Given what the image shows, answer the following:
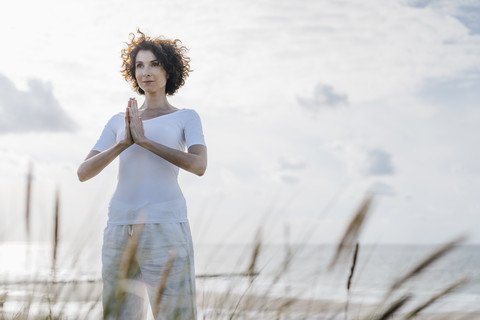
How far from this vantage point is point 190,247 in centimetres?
252

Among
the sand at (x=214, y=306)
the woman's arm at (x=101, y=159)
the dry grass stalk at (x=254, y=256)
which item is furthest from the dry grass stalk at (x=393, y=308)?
the woman's arm at (x=101, y=159)

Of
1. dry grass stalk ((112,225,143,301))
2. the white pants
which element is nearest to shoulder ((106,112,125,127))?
the white pants

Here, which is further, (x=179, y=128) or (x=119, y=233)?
(x=179, y=128)

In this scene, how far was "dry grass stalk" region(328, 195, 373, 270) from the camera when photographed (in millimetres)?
1368

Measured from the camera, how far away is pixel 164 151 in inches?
95.8

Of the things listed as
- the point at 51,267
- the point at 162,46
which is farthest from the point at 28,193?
the point at 162,46

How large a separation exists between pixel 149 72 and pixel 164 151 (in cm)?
52

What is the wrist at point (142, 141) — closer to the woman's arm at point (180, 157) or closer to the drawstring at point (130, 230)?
the woman's arm at point (180, 157)

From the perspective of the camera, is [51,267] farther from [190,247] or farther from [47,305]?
[190,247]

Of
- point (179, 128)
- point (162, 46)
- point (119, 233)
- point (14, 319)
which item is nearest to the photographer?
point (14, 319)

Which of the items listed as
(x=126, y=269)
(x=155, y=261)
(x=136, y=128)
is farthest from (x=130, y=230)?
(x=126, y=269)

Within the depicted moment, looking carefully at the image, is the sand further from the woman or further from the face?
the face

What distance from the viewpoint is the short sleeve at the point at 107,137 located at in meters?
2.84

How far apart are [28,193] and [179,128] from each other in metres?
1.16
